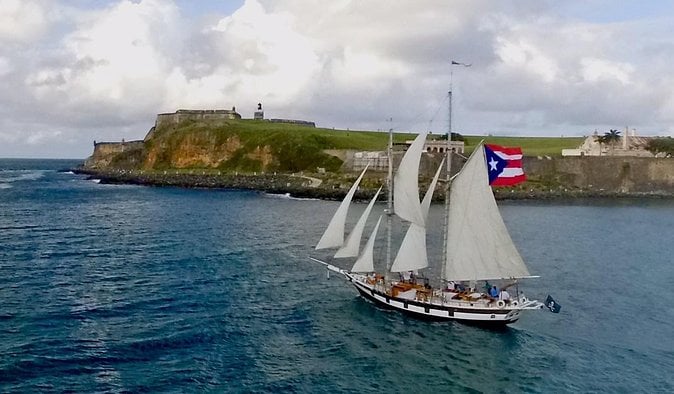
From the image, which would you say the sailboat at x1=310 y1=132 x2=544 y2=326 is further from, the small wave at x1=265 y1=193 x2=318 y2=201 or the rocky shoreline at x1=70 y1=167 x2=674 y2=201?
the small wave at x1=265 y1=193 x2=318 y2=201

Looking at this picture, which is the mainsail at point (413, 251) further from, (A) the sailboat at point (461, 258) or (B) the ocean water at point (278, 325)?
(B) the ocean water at point (278, 325)

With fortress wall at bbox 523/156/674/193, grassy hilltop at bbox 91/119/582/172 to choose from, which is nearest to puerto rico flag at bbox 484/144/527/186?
fortress wall at bbox 523/156/674/193

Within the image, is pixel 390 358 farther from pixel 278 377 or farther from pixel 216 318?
pixel 216 318

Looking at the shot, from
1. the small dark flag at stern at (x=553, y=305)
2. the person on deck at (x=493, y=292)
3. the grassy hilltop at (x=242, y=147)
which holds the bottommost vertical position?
the small dark flag at stern at (x=553, y=305)

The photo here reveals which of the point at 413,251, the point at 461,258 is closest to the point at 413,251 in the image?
the point at 413,251

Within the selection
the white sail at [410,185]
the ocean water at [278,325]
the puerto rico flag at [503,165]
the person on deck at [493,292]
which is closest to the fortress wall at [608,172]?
the ocean water at [278,325]

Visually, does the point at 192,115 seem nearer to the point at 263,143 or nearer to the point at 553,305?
the point at 263,143

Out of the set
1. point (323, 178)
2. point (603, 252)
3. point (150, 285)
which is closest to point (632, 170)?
point (323, 178)
